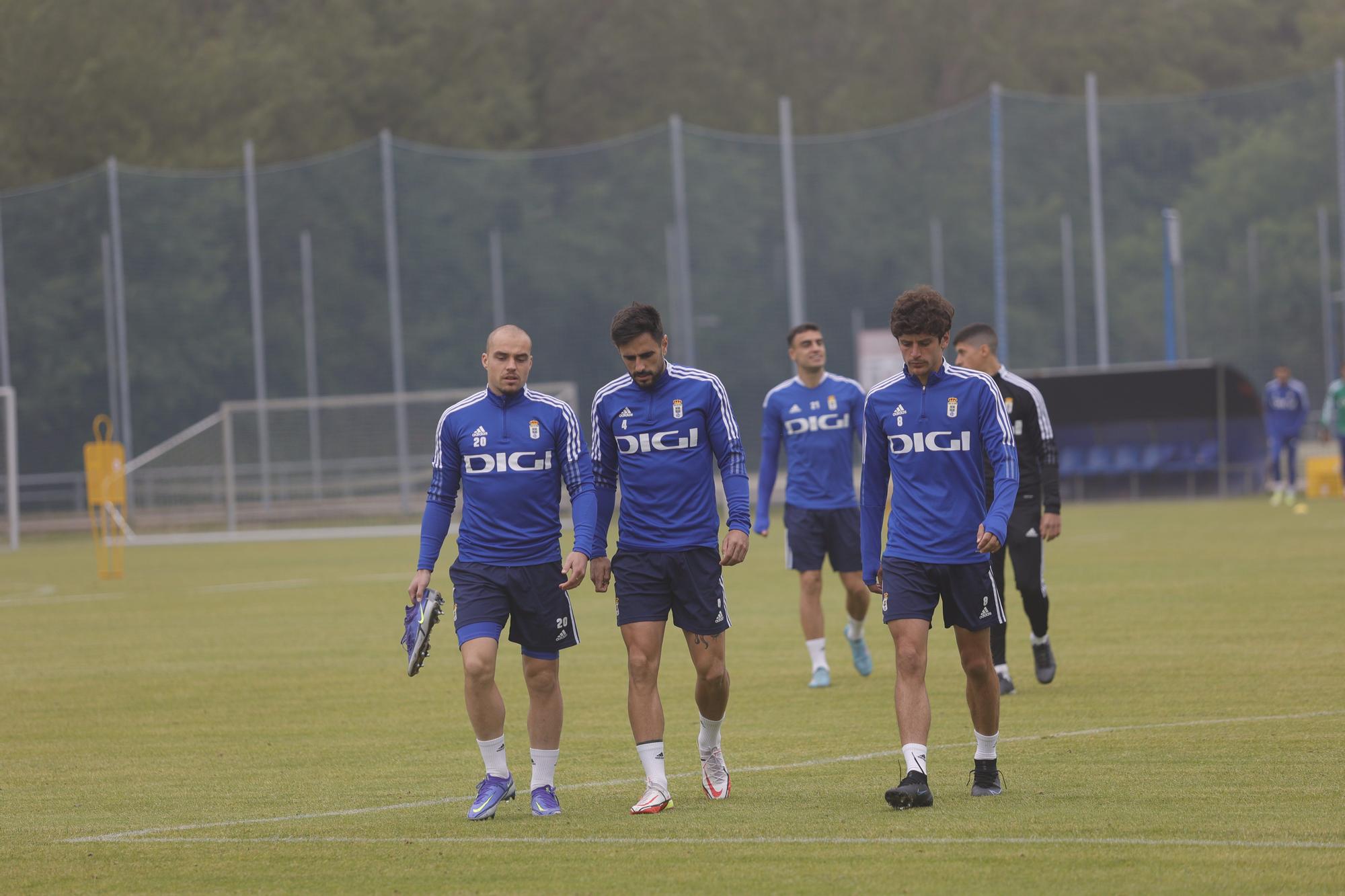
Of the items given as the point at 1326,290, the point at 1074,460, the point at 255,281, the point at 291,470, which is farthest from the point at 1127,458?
the point at 255,281

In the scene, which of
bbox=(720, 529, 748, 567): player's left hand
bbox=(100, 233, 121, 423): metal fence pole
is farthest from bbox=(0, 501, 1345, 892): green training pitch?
bbox=(100, 233, 121, 423): metal fence pole

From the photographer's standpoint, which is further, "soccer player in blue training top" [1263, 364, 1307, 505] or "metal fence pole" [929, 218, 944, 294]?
"metal fence pole" [929, 218, 944, 294]

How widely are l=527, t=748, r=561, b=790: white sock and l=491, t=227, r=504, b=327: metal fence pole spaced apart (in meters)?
34.0

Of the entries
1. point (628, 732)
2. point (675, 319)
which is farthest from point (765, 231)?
point (628, 732)

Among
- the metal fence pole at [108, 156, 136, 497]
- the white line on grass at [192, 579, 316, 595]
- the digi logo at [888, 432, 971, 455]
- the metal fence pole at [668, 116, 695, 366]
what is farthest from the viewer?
the metal fence pole at [108, 156, 136, 497]

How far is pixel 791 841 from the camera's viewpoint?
668cm

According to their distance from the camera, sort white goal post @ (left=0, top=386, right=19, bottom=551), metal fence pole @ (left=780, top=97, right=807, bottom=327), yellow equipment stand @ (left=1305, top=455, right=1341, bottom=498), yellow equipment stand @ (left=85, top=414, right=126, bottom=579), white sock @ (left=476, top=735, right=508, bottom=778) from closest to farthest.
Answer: white sock @ (left=476, top=735, right=508, bottom=778), yellow equipment stand @ (left=85, top=414, right=126, bottom=579), yellow equipment stand @ (left=1305, top=455, right=1341, bottom=498), white goal post @ (left=0, top=386, right=19, bottom=551), metal fence pole @ (left=780, top=97, right=807, bottom=327)

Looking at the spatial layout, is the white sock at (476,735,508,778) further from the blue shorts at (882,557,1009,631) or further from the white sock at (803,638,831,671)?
the white sock at (803,638,831,671)

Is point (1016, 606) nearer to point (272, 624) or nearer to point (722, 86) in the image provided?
point (272, 624)

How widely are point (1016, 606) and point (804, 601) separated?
4756 mm

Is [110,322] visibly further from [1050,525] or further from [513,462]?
[513,462]

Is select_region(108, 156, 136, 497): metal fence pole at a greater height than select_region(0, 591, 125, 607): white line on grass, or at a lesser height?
greater

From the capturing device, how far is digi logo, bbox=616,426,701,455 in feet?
25.0

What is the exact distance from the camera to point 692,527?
759 cm
